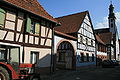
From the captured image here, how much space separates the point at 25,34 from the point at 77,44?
1079cm

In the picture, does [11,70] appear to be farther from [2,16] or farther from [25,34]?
[25,34]

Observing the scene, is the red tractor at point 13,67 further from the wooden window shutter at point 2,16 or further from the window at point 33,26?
the window at point 33,26

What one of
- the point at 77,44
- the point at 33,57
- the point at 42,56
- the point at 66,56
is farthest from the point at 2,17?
the point at 66,56

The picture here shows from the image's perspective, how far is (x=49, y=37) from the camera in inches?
605

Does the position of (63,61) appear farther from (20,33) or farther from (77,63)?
A: (20,33)

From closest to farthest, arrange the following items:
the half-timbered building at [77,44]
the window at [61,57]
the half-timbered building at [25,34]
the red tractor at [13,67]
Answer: the red tractor at [13,67]
the half-timbered building at [25,34]
the half-timbered building at [77,44]
the window at [61,57]

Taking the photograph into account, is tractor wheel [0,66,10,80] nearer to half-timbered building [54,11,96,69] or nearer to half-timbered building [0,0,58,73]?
half-timbered building [0,0,58,73]

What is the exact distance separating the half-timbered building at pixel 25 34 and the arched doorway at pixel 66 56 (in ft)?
21.0

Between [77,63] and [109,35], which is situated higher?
[109,35]

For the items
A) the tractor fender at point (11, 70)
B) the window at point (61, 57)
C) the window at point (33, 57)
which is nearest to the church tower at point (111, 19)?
the window at point (61, 57)

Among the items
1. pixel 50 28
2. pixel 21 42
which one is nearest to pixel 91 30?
pixel 50 28

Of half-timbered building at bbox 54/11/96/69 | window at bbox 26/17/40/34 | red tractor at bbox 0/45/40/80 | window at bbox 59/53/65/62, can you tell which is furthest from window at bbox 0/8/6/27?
window at bbox 59/53/65/62

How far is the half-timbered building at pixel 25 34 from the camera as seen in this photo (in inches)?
419

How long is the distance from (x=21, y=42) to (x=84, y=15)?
1503cm
